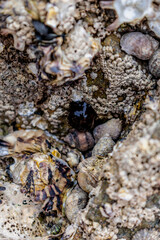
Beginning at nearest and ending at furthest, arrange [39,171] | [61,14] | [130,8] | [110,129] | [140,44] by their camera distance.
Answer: [61,14]
[130,8]
[140,44]
[39,171]
[110,129]

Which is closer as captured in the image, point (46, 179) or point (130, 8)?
point (130, 8)

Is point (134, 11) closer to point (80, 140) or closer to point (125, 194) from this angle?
point (80, 140)

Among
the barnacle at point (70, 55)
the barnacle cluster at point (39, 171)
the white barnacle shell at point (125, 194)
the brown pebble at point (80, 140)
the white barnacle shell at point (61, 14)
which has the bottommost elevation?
the barnacle cluster at point (39, 171)

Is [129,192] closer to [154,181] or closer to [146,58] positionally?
[154,181]

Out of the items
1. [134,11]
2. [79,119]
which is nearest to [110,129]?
[79,119]

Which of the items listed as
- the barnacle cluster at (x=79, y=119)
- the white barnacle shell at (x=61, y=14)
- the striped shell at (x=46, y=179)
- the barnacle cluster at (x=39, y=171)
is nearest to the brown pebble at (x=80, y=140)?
the barnacle cluster at (x=79, y=119)

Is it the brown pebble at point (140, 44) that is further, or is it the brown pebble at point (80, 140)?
the brown pebble at point (80, 140)

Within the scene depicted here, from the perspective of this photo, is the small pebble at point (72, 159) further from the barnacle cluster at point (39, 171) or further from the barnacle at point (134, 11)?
the barnacle at point (134, 11)
